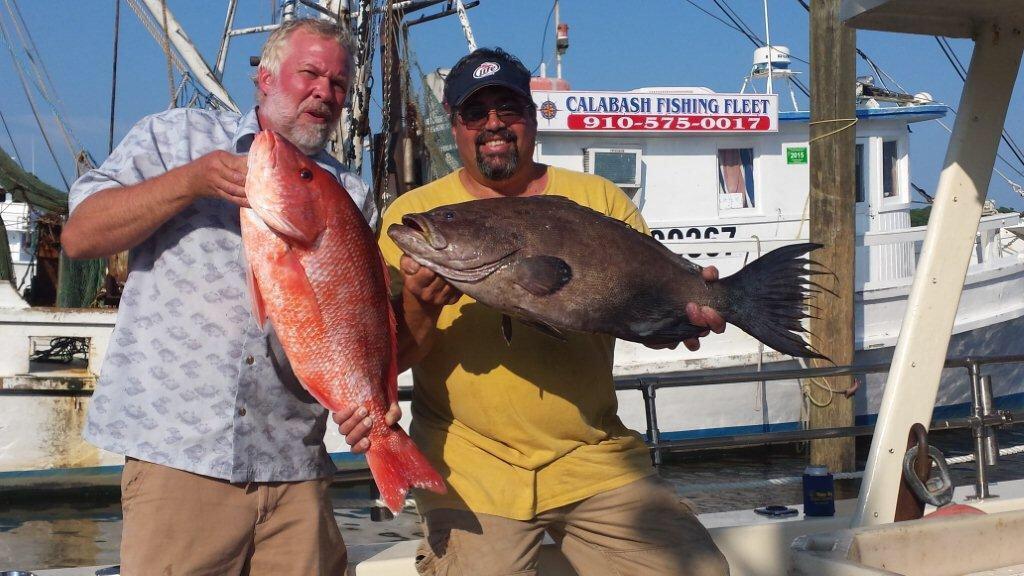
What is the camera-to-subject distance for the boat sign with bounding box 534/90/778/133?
13.1 m

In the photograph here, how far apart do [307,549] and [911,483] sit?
2249 mm

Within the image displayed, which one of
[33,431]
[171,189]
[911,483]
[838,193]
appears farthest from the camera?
[33,431]

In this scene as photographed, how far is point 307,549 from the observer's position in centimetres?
292

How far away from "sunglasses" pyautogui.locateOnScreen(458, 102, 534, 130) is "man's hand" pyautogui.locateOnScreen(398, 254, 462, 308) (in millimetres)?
630

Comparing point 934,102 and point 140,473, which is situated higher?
point 934,102

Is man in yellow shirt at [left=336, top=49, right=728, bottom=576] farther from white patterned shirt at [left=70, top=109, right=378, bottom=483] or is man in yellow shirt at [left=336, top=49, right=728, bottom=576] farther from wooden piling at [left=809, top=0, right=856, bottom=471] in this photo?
wooden piling at [left=809, top=0, right=856, bottom=471]

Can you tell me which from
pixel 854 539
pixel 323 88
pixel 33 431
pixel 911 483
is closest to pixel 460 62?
pixel 323 88

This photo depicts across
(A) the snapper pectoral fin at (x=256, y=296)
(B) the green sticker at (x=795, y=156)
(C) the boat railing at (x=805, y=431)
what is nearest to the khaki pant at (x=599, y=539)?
(A) the snapper pectoral fin at (x=256, y=296)

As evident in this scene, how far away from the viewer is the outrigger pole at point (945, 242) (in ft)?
11.7

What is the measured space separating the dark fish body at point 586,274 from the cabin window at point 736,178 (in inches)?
442

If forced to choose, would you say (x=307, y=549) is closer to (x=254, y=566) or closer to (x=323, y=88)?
(x=254, y=566)

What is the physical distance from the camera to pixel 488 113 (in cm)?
317

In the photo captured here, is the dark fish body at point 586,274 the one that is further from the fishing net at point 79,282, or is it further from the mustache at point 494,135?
the fishing net at point 79,282

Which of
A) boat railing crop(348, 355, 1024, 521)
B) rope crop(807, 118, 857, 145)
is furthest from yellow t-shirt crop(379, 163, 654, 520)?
rope crop(807, 118, 857, 145)
